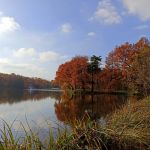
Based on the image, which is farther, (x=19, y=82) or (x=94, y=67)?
(x=19, y=82)

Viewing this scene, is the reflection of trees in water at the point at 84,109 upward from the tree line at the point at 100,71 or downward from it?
downward

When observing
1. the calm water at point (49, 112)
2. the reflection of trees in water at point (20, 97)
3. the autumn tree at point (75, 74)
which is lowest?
the calm water at point (49, 112)

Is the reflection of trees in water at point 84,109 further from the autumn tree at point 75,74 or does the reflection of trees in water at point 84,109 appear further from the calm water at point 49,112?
the autumn tree at point 75,74

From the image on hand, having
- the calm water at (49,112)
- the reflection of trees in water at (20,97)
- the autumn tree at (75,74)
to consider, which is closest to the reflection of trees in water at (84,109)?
the calm water at (49,112)

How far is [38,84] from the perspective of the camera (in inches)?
5541

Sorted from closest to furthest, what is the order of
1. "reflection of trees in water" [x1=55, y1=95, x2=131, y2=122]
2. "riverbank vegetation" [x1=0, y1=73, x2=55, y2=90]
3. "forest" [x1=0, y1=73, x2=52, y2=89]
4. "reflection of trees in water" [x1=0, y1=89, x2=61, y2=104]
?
1. "reflection of trees in water" [x1=55, y1=95, x2=131, y2=122]
2. "reflection of trees in water" [x1=0, y1=89, x2=61, y2=104]
3. "riverbank vegetation" [x1=0, y1=73, x2=55, y2=90]
4. "forest" [x1=0, y1=73, x2=52, y2=89]

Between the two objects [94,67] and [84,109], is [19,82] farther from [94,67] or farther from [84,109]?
[84,109]

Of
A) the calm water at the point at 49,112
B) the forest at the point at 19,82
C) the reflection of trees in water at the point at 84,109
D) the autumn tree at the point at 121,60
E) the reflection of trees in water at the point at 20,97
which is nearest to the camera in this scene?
the calm water at the point at 49,112

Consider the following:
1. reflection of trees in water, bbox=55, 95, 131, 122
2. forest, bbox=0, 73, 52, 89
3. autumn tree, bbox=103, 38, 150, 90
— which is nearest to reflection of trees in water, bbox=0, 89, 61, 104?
reflection of trees in water, bbox=55, 95, 131, 122

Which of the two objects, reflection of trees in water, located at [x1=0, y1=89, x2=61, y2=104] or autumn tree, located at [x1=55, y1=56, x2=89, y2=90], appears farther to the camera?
autumn tree, located at [x1=55, y1=56, x2=89, y2=90]

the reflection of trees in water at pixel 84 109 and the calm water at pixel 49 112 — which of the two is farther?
the reflection of trees in water at pixel 84 109

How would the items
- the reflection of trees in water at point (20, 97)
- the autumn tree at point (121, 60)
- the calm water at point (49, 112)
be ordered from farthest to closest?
the autumn tree at point (121, 60) → the reflection of trees in water at point (20, 97) → the calm water at point (49, 112)

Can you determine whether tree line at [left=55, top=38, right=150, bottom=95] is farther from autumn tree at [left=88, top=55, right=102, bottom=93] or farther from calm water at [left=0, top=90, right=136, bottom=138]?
calm water at [left=0, top=90, right=136, bottom=138]

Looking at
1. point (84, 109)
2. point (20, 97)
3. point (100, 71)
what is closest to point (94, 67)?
point (100, 71)
